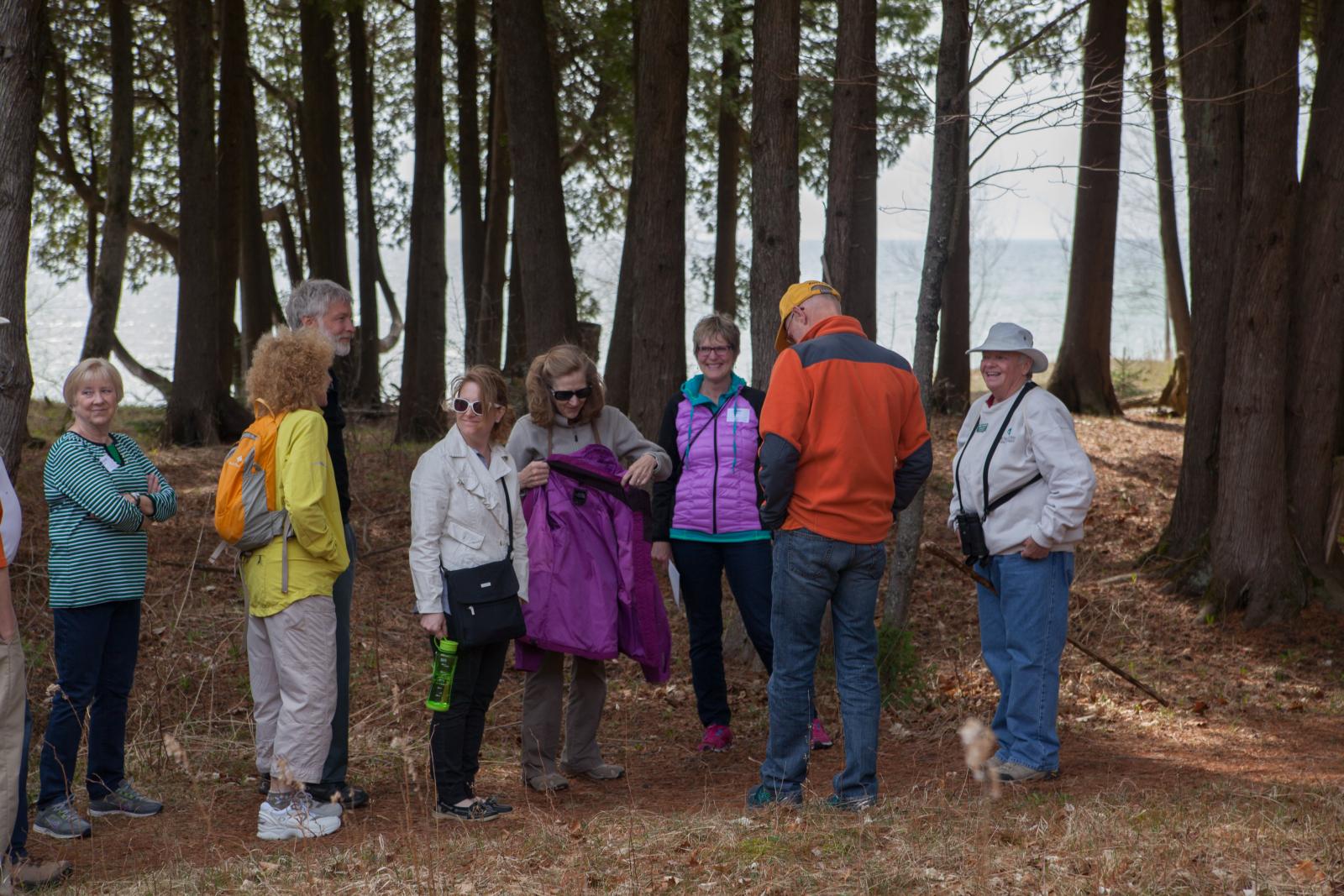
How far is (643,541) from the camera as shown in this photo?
226 inches

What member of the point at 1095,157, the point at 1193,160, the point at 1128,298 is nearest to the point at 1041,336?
the point at 1128,298

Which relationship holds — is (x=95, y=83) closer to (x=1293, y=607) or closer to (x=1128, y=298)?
(x=1293, y=607)

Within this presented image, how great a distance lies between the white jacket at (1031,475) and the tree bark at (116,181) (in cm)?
1151

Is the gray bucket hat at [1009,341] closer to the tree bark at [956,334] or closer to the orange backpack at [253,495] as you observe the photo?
the orange backpack at [253,495]

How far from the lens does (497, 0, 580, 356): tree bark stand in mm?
11102

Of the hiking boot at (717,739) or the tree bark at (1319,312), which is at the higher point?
the tree bark at (1319,312)

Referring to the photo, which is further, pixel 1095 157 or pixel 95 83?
pixel 95 83

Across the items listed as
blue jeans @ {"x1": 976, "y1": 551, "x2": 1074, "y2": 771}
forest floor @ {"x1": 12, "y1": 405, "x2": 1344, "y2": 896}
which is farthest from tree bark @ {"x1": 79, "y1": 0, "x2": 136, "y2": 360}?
blue jeans @ {"x1": 976, "y1": 551, "x2": 1074, "y2": 771}

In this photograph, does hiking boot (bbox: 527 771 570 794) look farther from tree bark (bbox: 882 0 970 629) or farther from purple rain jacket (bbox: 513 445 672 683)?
tree bark (bbox: 882 0 970 629)

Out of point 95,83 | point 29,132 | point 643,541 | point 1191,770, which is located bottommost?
point 1191,770

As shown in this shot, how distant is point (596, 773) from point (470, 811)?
976 mm

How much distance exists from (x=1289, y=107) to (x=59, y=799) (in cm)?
847

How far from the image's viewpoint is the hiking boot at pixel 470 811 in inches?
197

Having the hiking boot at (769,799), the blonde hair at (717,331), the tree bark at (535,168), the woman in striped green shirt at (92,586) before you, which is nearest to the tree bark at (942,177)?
the blonde hair at (717,331)
